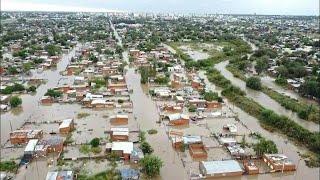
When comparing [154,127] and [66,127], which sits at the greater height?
[66,127]

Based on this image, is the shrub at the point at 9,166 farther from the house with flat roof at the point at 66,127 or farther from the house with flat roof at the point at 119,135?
the house with flat roof at the point at 119,135

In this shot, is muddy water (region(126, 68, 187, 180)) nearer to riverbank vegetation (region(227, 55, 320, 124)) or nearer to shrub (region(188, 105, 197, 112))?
shrub (region(188, 105, 197, 112))

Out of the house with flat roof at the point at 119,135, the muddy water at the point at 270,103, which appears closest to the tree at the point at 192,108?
the muddy water at the point at 270,103

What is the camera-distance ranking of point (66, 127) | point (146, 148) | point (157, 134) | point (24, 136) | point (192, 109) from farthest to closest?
point (192, 109) → point (157, 134) → point (66, 127) → point (24, 136) → point (146, 148)

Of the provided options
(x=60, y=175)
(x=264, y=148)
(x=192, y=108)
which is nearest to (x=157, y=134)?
(x=192, y=108)

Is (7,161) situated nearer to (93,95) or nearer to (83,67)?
(93,95)

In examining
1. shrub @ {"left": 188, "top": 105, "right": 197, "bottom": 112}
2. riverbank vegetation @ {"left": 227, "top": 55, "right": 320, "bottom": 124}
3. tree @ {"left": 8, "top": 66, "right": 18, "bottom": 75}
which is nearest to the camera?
riverbank vegetation @ {"left": 227, "top": 55, "right": 320, "bottom": 124}

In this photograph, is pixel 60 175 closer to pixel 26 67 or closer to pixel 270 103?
pixel 270 103

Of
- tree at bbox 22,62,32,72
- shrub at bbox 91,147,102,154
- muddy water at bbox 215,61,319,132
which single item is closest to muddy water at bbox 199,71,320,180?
muddy water at bbox 215,61,319,132
